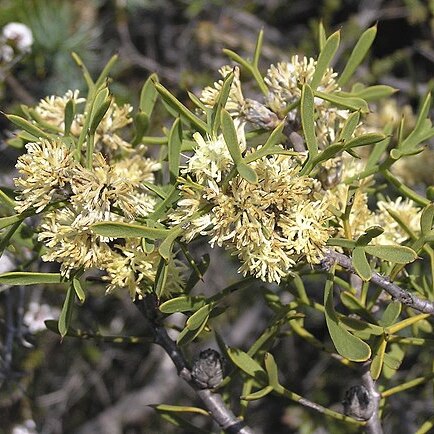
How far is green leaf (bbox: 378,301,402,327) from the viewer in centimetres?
67

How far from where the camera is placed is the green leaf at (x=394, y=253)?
611 mm

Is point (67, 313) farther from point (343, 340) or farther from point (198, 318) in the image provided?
point (343, 340)

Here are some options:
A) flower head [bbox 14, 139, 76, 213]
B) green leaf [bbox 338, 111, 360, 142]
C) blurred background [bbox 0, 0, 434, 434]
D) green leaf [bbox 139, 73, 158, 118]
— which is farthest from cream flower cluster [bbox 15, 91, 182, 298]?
blurred background [bbox 0, 0, 434, 434]

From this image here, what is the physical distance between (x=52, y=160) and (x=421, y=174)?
81 centimetres

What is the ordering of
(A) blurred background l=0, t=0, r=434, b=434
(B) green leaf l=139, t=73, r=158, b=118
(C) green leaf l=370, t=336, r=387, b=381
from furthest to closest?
1. (A) blurred background l=0, t=0, r=434, b=434
2. (B) green leaf l=139, t=73, r=158, b=118
3. (C) green leaf l=370, t=336, r=387, b=381

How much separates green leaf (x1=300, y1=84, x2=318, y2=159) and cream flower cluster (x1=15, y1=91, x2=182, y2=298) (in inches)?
6.7

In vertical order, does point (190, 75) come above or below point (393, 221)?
below

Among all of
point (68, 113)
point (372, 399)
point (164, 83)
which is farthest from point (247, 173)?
point (164, 83)

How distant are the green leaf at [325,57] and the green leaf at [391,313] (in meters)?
0.24

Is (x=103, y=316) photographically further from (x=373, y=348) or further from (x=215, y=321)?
(x=373, y=348)

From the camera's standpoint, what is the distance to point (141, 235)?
23.4 inches

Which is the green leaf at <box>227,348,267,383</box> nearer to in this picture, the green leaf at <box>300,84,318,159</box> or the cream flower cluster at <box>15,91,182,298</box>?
the cream flower cluster at <box>15,91,182,298</box>

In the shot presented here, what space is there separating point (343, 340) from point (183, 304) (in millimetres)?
159

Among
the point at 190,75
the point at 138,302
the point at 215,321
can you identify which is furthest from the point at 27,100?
the point at 138,302
